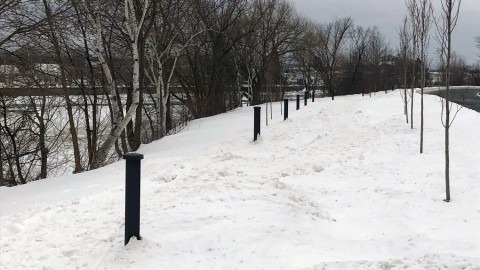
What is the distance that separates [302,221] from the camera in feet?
17.1

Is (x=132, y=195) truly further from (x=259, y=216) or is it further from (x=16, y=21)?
(x=16, y=21)

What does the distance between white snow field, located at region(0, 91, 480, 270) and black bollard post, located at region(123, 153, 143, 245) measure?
4.7 inches

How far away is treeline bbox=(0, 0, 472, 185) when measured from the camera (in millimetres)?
12367

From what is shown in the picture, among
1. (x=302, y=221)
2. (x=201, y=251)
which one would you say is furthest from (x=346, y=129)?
(x=201, y=251)

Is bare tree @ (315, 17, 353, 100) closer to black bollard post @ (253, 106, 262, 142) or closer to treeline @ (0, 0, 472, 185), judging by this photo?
treeline @ (0, 0, 472, 185)

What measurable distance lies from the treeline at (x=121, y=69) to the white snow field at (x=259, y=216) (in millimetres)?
4713

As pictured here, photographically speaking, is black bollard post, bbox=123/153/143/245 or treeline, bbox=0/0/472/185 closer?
black bollard post, bbox=123/153/143/245

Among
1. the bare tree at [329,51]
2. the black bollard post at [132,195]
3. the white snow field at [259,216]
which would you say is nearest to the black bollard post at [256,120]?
the white snow field at [259,216]

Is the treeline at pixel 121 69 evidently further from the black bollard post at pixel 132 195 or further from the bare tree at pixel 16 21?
the black bollard post at pixel 132 195

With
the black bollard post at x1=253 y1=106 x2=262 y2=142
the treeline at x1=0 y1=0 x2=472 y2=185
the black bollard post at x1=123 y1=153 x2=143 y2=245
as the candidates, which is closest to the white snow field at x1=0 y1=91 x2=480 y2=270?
the black bollard post at x1=123 y1=153 x2=143 y2=245

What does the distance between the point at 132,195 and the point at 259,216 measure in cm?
157

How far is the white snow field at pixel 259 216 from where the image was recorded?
409 cm

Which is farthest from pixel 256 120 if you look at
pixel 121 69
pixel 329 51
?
pixel 329 51

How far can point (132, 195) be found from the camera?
4.27m
